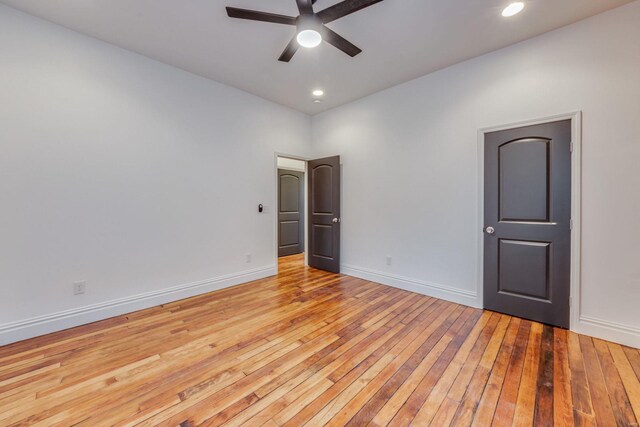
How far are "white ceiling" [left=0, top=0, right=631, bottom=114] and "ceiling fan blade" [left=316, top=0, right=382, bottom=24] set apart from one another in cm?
31

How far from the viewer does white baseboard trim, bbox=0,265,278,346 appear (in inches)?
91.4

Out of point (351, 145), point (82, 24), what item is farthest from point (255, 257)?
point (82, 24)

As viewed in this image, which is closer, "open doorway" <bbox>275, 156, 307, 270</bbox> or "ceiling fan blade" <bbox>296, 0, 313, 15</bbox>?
"ceiling fan blade" <bbox>296, 0, 313, 15</bbox>

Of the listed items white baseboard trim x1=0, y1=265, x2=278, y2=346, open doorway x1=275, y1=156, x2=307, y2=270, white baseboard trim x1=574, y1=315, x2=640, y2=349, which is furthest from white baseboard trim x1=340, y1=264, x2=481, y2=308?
open doorway x1=275, y1=156, x2=307, y2=270

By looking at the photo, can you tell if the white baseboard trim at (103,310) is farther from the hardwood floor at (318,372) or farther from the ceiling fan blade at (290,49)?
the ceiling fan blade at (290,49)

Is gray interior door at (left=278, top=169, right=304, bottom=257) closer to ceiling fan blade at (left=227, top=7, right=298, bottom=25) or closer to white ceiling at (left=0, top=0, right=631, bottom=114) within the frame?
white ceiling at (left=0, top=0, right=631, bottom=114)

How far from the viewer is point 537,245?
2.66m

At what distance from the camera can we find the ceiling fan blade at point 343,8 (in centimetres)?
183

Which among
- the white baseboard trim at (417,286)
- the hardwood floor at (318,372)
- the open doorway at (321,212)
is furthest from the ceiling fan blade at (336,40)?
the white baseboard trim at (417,286)

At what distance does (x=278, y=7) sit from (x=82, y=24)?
1.90 meters

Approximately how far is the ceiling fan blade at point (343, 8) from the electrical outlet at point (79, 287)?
3298 millimetres

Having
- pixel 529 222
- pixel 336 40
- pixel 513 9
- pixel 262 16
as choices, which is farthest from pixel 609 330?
pixel 262 16

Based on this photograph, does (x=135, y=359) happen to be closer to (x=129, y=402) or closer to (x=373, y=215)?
(x=129, y=402)

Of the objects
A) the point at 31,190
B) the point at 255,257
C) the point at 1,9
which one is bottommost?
the point at 255,257
